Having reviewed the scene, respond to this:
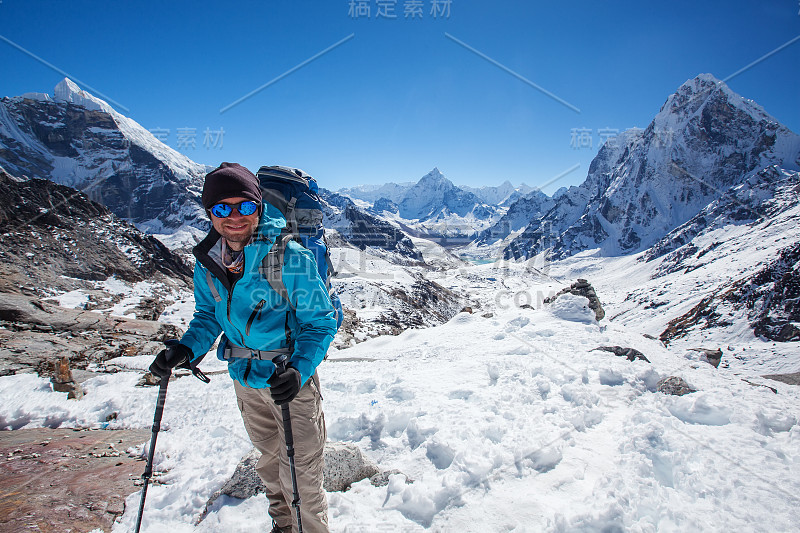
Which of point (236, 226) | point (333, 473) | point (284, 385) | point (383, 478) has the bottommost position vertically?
point (383, 478)

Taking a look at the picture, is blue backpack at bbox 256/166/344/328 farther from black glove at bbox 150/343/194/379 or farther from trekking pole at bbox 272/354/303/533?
black glove at bbox 150/343/194/379

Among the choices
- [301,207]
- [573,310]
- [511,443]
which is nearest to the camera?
[301,207]

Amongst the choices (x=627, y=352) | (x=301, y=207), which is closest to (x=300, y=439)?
(x=301, y=207)

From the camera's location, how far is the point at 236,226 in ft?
9.87

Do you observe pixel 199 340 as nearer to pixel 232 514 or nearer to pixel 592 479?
pixel 232 514

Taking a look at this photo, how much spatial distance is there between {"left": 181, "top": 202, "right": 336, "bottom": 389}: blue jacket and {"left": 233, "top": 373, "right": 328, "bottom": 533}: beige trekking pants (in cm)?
33

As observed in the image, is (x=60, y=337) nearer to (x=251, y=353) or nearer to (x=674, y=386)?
(x=251, y=353)

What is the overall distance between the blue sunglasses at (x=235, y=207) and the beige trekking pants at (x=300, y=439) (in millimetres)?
1607

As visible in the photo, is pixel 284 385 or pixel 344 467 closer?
pixel 284 385

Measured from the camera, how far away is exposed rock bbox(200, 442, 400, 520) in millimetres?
4250

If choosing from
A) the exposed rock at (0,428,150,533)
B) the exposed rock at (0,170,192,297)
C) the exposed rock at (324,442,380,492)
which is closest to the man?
the exposed rock at (324,442,380,492)

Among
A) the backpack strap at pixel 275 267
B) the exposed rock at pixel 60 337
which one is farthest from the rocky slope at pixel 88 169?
the backpack strap at pixel 275 267

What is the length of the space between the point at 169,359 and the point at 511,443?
15.1ft

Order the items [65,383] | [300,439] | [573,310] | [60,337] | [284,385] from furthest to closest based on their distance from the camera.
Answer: [60,337], [573,310], [65,383], [300,439], [284,385]
